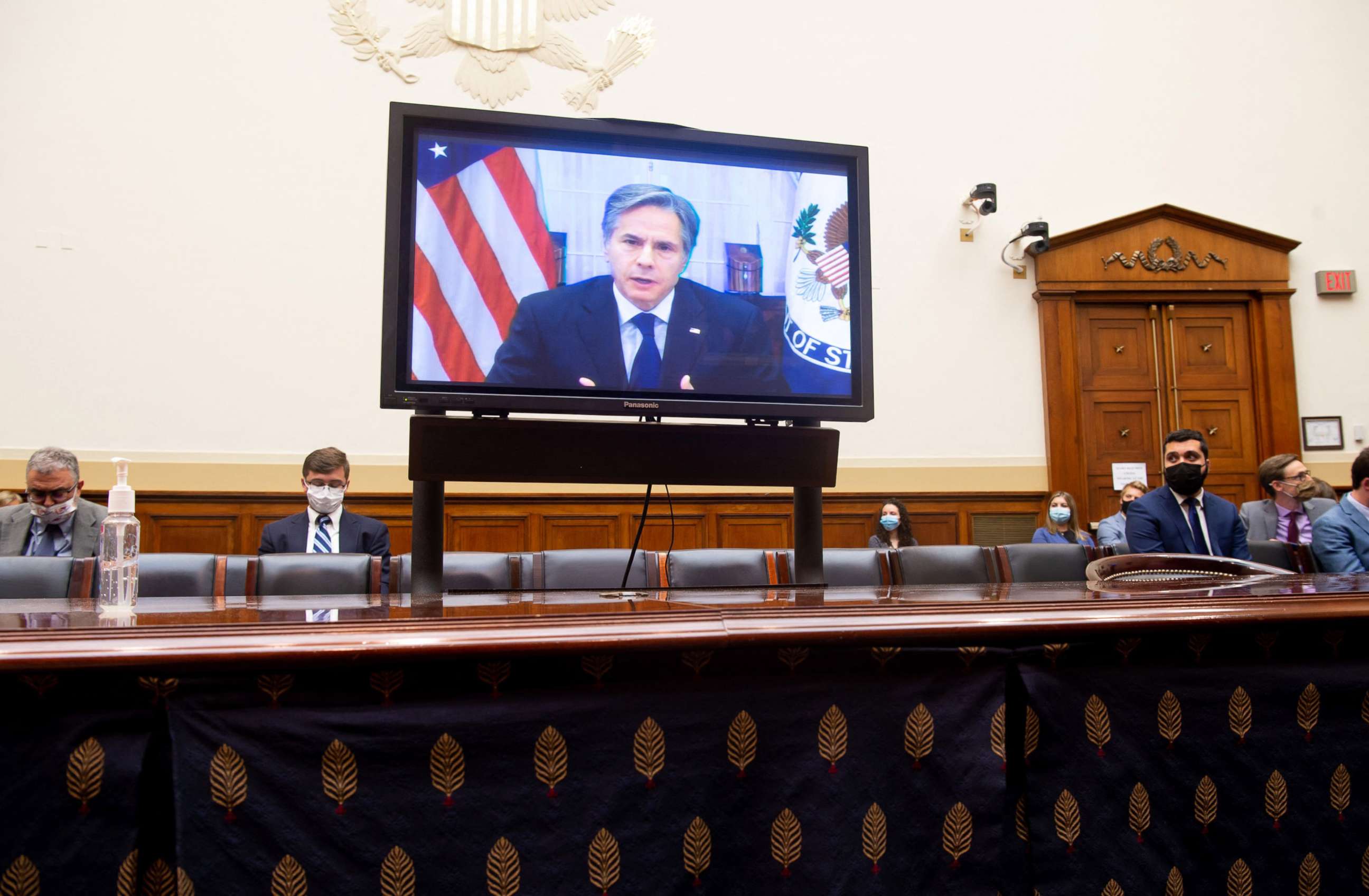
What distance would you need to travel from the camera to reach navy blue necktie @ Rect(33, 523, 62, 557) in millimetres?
3604

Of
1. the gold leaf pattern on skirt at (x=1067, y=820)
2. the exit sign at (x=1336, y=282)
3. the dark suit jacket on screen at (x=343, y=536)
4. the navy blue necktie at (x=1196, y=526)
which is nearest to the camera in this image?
the gold leaf pattern on skirt at (x=1067, y=820)

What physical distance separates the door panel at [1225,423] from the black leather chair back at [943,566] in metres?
4.17

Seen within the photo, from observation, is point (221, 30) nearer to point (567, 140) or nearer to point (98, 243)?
point (98, 243)

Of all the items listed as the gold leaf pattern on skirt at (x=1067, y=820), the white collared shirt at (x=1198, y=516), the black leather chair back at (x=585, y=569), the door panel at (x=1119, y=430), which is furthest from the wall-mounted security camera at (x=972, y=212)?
the gold leaf pattern on skirt at (x=1067, y=820)

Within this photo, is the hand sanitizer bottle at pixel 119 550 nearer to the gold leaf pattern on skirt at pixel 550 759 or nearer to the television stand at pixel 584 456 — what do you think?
the television stand at pixel 584 456

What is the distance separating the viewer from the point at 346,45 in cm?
572

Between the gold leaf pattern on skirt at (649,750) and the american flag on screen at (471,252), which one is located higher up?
the american flag on screen at (471,252)

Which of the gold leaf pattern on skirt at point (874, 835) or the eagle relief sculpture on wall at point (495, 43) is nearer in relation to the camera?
the gold leaf pattern on skirt at point (874, 835)

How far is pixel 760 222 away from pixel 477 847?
1.17m

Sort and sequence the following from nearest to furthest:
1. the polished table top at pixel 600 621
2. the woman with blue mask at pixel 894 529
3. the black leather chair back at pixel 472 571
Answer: the polished table top at pixel 600 621
the black leather chair back at pixel 472 571
the woman with blue mask at pixel 894 529

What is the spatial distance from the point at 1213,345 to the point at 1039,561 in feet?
14.4

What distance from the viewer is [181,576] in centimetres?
246

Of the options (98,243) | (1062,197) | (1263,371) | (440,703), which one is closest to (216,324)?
(98,243)

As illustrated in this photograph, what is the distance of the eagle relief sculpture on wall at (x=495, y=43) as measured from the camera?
5727mm
